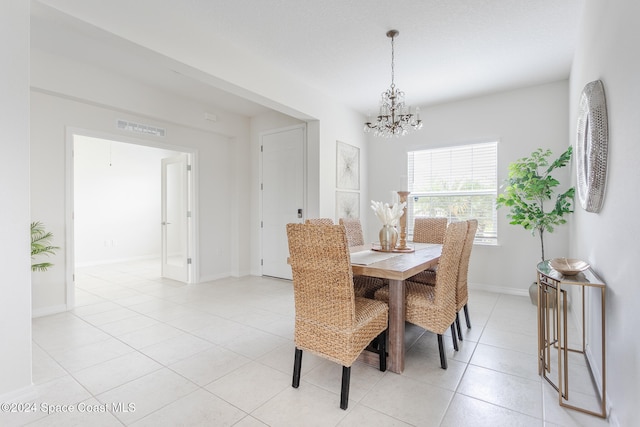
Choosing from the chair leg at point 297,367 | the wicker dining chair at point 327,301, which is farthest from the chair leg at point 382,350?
the chair leg at point 297,367

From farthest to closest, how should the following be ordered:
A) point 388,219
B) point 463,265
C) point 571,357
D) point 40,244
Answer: point 40,244
point 388,219
point 463,265
point 571,357

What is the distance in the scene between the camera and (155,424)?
1.65 m

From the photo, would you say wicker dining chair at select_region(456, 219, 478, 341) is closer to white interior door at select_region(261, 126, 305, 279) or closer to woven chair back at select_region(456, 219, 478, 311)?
woven chair back at select_region(456, 219, 478, 311)

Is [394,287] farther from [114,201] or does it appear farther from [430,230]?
[114,201]

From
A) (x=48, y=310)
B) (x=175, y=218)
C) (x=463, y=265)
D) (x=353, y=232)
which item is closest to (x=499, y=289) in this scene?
A: (x=463, y=265)

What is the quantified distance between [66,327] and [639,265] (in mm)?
4298

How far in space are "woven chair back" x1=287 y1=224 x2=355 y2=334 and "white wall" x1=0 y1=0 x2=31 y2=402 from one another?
1641mm

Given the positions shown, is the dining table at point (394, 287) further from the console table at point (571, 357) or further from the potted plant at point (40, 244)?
the potted plant at point (40, 244)

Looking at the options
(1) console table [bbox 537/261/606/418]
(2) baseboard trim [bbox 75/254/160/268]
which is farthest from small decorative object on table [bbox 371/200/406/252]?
(2) baseboard trim [bbox 75/254/160/268]

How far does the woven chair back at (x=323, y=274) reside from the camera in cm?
171

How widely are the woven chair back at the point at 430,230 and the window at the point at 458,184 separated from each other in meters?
1.07

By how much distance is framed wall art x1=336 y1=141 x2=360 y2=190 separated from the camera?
15.8 ft

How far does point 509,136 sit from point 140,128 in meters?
5.03

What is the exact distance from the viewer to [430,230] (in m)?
3.70
